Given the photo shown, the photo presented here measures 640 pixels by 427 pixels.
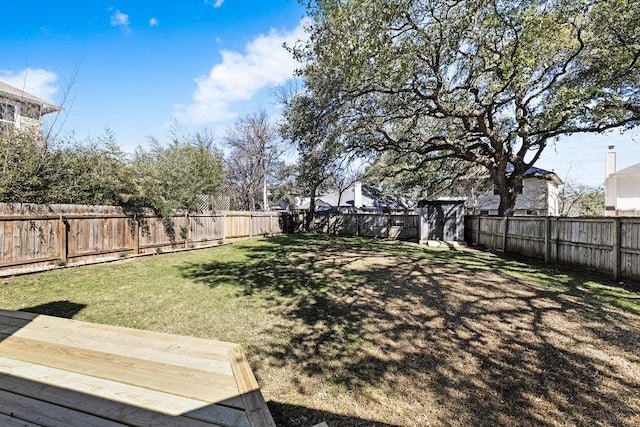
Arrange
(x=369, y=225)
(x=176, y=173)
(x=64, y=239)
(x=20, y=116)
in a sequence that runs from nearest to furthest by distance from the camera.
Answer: (x=64, y=239), (x=20, y=116), (x=176, y=173), (x=369, y=225)

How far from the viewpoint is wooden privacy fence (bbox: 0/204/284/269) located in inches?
244

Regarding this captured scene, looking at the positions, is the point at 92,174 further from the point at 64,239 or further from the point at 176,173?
the point at 176,173

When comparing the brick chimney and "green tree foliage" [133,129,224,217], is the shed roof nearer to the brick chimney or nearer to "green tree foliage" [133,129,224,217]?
the brick chimney

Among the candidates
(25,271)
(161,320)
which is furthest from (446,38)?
(25,271)

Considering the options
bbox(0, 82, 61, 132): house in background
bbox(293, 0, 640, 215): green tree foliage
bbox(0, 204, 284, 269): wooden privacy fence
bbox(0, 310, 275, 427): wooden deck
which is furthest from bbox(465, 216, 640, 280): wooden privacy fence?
bbox(0, 82, 61, 132): house in background

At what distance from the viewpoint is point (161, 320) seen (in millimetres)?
3934

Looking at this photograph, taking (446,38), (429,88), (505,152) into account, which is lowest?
(505,152)

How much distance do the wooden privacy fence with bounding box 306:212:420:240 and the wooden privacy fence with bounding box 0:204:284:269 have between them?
26.5 ft

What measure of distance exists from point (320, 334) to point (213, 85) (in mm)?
17068

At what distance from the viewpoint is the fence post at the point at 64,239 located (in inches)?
271

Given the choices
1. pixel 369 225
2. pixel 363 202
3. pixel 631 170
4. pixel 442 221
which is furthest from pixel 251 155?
pixel 631 170

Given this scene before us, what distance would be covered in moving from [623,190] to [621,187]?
0.69 feet

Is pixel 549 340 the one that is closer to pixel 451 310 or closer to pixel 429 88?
pixel 451 310

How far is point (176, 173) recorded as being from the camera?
35.0ft
